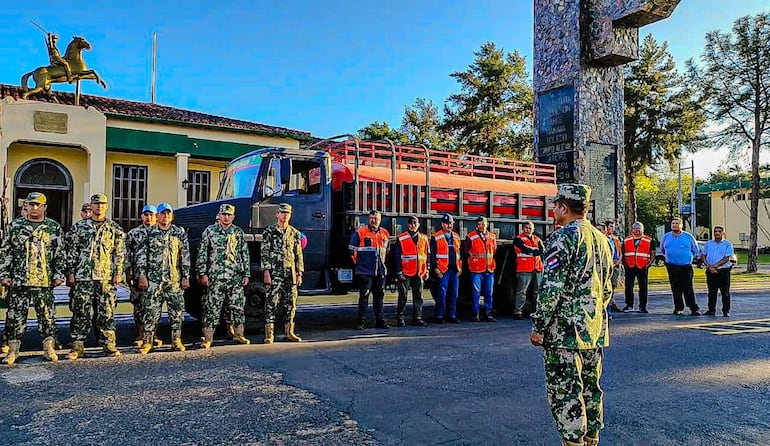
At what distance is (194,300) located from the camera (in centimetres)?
827

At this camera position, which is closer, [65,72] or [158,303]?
[158,303]

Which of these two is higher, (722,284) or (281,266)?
(281,266)

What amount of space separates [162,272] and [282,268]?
56.7 inches

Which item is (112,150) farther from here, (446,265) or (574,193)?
(574,193)

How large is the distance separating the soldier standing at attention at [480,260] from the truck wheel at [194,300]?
4.22 metres

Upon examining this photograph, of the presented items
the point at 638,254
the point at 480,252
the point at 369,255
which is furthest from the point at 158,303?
the point at 638,254

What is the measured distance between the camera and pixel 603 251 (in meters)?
3.60

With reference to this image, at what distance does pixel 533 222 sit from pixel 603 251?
22.6 ft

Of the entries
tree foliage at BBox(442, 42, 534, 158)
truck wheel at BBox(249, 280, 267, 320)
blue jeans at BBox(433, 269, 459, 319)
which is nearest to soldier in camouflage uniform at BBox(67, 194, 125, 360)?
truck wheel at BBox(249, 280, 267, 320)

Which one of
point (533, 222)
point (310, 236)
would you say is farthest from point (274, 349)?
point (533, 222)

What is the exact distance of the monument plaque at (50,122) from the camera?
14.7 metres

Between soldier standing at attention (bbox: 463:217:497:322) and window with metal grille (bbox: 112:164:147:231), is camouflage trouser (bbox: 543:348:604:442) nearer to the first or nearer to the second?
soldier standing at attention (bbox: 463:217:497:322)

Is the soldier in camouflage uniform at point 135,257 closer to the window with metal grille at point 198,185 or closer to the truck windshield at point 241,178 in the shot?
the truck windshield at point 241,178

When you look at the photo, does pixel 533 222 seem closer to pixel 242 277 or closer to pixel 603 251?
pixel 242 277
